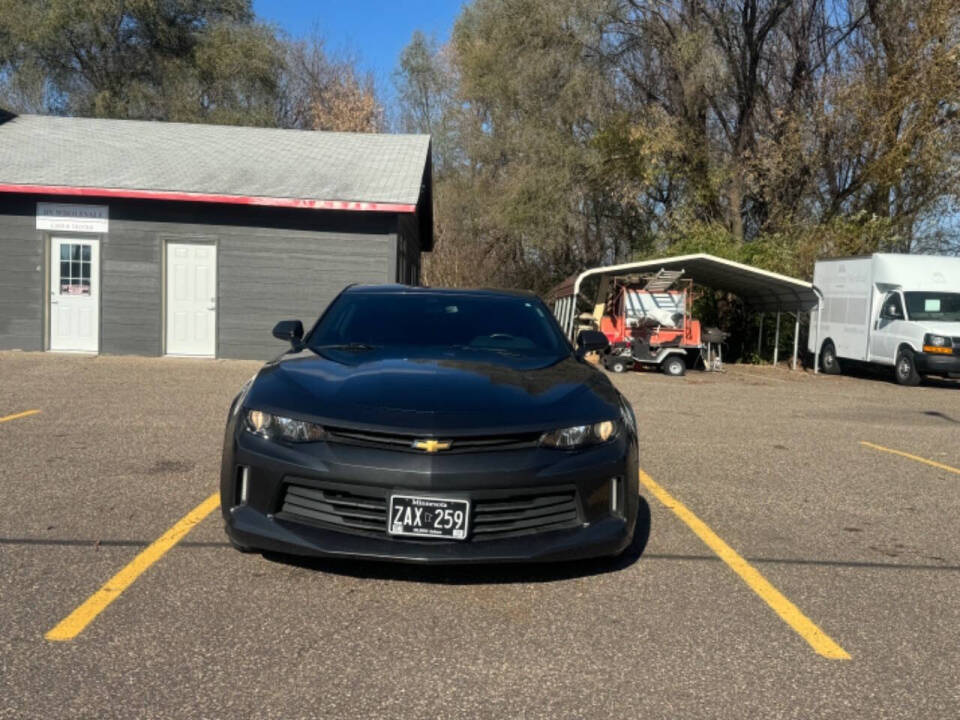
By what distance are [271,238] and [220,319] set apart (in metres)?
1.88

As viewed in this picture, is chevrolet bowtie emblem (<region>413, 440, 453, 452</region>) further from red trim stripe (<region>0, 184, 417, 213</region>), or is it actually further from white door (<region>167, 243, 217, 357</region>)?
white door (<region>167, 243, 217, 357</region>)

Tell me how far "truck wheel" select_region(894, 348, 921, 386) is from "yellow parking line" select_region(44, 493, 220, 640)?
16788 millimetres

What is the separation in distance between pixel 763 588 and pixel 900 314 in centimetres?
1696

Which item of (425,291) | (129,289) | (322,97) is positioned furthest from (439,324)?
(322,97)

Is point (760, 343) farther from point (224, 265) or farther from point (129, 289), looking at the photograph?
point (129, 289)

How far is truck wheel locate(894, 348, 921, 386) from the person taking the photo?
18.6 meters

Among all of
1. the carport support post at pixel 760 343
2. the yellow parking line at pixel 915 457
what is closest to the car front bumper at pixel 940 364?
the carport support post at pixel 760 343

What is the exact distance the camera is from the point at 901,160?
2434cm

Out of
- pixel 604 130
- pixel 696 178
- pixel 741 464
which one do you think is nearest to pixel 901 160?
pixel 696 178

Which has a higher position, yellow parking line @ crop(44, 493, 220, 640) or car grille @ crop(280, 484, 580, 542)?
car grille @ crop(280, 484, 580, 542)

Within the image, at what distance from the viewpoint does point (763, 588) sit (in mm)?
4336

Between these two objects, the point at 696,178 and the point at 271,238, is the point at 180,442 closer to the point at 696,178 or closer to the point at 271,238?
the point at 271,238

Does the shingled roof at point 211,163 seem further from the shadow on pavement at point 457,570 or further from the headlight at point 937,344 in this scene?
the shadow on pavement at point 457,570

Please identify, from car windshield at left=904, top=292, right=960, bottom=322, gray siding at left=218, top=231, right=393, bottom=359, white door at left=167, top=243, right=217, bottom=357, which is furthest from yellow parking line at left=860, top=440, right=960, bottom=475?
white door at left=167, top=243, right=217, bottom=357
